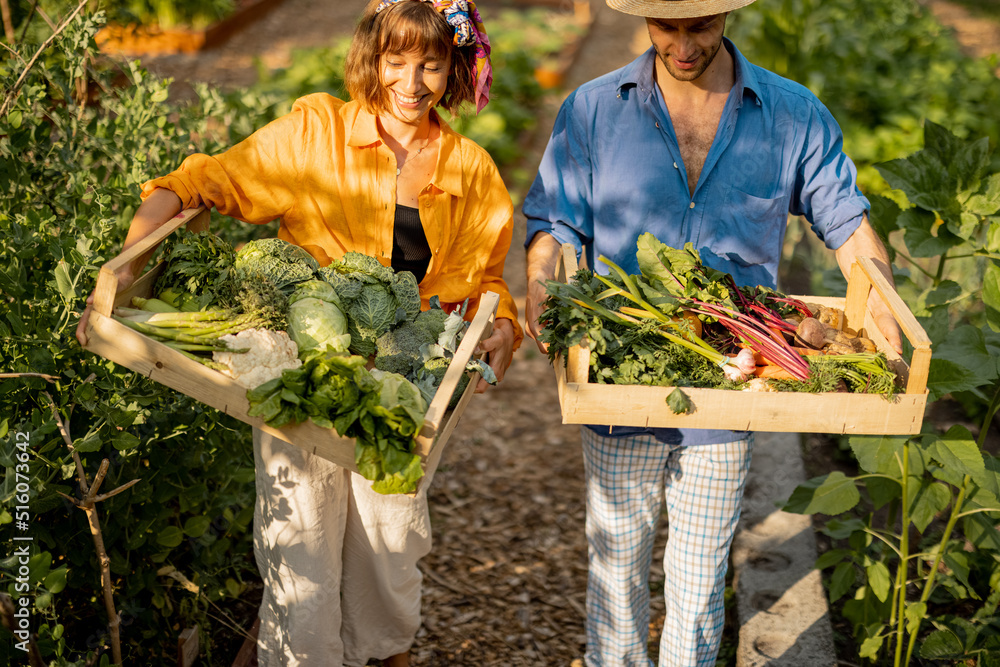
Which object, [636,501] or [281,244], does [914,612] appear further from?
[281,244]

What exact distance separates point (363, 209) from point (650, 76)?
1012 millimetres

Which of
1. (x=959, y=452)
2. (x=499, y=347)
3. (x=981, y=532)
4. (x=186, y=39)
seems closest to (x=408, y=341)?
(x=499, y=347)

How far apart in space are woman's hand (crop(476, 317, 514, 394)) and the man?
169mm

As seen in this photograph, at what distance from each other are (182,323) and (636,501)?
161 centimetres

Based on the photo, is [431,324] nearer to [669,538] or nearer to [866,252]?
[669,538]

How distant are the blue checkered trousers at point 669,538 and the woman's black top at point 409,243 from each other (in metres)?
0.80

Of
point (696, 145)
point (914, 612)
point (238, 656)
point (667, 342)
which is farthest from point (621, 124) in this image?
point (238, 656)

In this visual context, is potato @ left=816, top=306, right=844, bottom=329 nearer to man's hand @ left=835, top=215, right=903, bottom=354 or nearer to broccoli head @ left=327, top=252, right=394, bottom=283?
man's hand @ left=835, top=215, right=903, bottom=354

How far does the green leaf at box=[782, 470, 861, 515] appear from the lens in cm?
309

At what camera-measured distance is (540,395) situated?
5.51 meters

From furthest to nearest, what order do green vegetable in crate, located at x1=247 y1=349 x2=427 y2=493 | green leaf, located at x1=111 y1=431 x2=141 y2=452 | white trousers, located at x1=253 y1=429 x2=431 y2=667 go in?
white trousers, located at x1=253 y1=429 x2=431 y2=667, green leaf, located at x1=111 y1=431 x2=141 y2=452, green vegetable in crate, located at x1=247 y1=349 x2=427 y2=493

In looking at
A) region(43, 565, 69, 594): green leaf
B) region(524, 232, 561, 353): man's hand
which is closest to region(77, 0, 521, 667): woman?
region(524, 232, 561, 353): man's hand

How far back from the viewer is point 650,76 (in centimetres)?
282

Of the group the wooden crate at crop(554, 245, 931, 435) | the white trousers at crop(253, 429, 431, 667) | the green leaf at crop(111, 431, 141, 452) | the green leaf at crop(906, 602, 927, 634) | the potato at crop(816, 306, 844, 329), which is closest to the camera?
the wooden crate at crop(554, 245, 931, 435)
